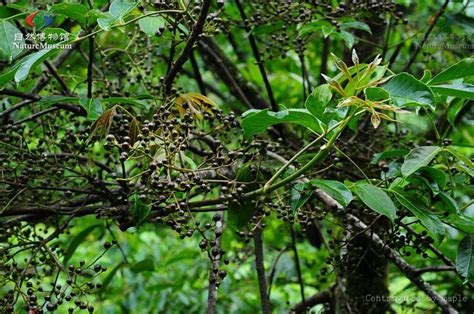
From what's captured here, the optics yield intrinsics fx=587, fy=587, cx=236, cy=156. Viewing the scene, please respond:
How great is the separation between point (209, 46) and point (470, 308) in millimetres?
1368

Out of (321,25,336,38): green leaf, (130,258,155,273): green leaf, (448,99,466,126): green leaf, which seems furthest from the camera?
(130,258,155,273): green leaf

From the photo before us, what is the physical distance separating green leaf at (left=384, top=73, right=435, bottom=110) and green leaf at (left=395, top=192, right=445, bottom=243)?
0.74ft

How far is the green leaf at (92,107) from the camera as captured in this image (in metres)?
1.23

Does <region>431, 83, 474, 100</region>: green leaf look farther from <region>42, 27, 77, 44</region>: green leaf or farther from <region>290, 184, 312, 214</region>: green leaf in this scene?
<region>42, 27, 77, 44</region>: green leaf

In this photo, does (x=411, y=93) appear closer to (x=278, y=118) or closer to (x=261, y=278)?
(x=278, y=118)

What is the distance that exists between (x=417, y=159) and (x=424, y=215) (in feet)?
0.34

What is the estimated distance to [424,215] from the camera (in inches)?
41.1

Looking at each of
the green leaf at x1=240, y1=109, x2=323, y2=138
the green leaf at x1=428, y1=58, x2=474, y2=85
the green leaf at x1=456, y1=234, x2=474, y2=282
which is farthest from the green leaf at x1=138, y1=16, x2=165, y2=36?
the green leaf at x1=456, y1=234, x2=474, y2=282

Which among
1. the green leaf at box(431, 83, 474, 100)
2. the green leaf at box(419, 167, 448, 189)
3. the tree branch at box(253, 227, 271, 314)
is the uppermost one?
the green leaf at box(431, 83, 474, 100)

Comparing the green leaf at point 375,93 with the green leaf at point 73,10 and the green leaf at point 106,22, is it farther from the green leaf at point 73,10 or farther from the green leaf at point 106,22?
the green leaf at point 73,10

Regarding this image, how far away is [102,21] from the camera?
1.05 m

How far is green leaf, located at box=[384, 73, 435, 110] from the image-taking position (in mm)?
894

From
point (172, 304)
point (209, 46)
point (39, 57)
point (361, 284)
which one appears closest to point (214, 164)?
point (39, 57)

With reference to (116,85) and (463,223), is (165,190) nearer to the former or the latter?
(463,223)
